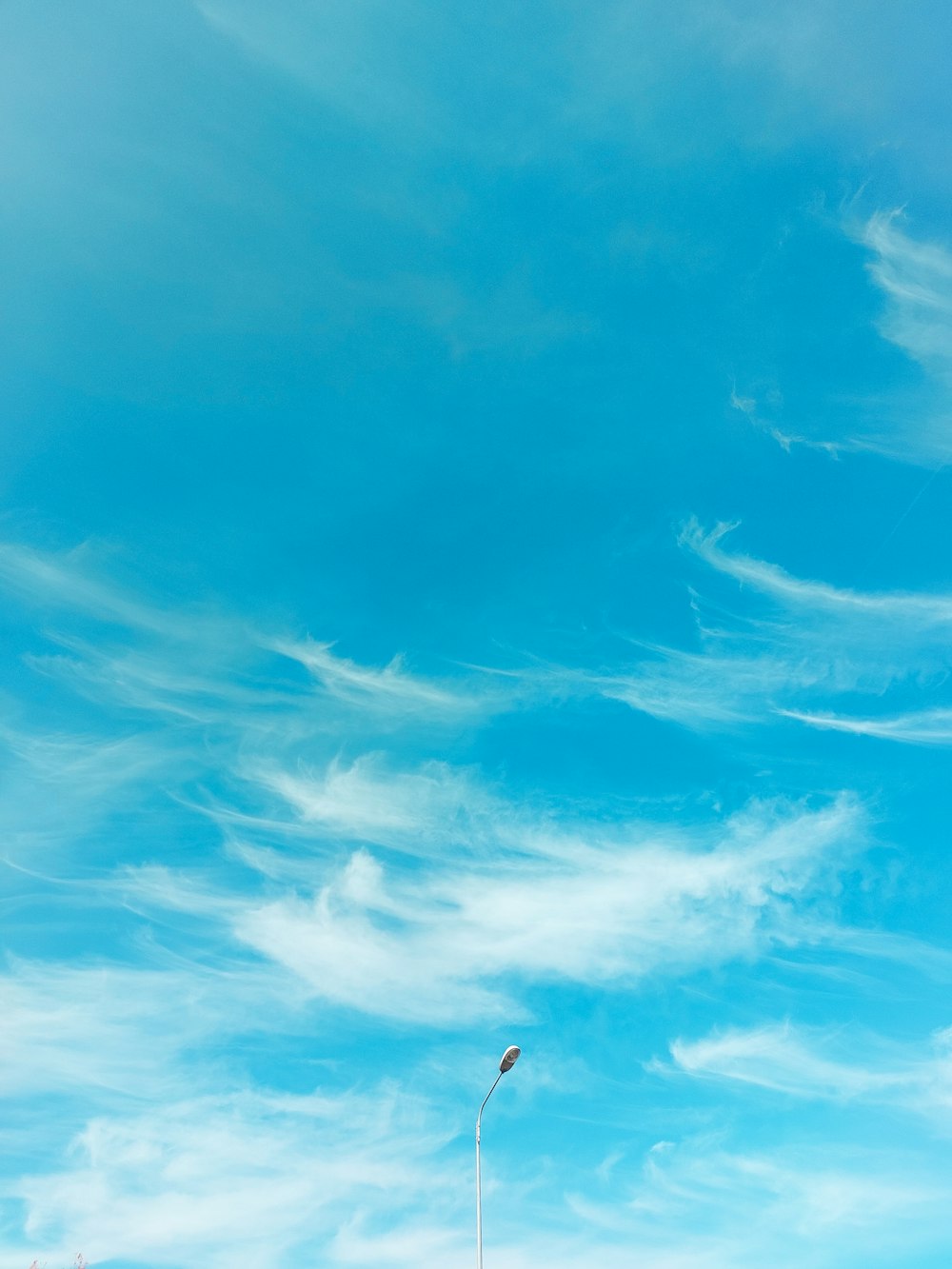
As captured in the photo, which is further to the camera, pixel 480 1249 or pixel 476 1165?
pixel 476 1165

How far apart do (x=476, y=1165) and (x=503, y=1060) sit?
6861 millimetres

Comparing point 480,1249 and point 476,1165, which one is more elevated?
point 476,1165

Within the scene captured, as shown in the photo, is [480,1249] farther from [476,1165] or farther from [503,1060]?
[503,1060]

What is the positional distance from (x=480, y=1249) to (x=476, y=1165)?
2.85 m

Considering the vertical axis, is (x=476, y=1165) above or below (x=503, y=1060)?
below

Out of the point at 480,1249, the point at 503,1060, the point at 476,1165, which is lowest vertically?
the point at 480,1249

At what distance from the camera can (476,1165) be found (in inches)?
1248

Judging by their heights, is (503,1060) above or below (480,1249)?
above

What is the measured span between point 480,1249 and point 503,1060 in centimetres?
756

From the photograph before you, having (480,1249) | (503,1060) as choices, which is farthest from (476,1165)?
(503,1060)

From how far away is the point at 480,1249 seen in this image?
96.1 ft

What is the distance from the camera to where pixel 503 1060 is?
28.4 m

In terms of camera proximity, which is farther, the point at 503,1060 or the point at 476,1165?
the point at 476,1165
